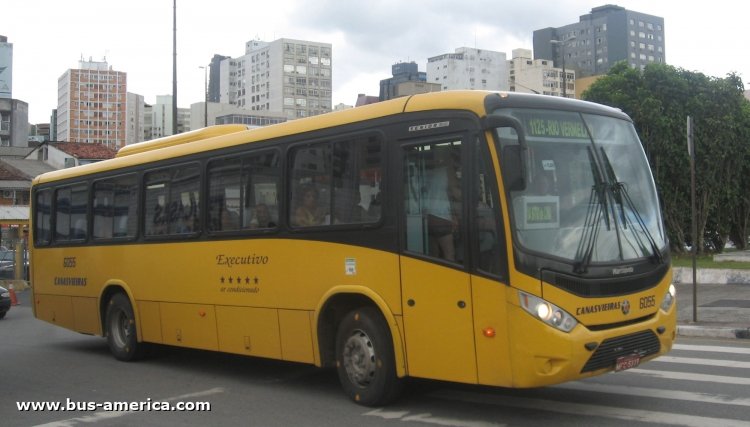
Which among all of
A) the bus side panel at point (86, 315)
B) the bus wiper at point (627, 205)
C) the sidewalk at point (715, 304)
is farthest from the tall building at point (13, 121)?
the bus wiper at point (627, 205)

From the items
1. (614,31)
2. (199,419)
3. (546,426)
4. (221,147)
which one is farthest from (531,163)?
(614,31)

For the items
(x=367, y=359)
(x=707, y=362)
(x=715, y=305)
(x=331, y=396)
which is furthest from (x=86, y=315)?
(x=715, y=305)

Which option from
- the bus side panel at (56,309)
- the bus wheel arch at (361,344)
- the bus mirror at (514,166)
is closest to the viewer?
the bus mirror at (514,166)

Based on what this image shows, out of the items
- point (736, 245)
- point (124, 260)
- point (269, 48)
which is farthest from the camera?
point (269, 48)

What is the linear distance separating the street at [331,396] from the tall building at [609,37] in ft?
548

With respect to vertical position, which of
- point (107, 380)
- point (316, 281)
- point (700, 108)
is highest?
point (700, 108)

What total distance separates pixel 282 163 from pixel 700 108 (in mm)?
19572

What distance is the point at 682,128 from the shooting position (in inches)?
945

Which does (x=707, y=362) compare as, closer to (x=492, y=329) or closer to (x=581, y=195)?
(x=581, y=195)

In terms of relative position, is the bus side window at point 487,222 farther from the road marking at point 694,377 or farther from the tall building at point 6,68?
the tall building at point 6,68

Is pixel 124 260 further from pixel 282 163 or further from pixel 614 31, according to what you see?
pixel 614 31

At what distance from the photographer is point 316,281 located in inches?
327

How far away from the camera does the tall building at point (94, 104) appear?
17325 cm

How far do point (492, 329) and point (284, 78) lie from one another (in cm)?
14810
